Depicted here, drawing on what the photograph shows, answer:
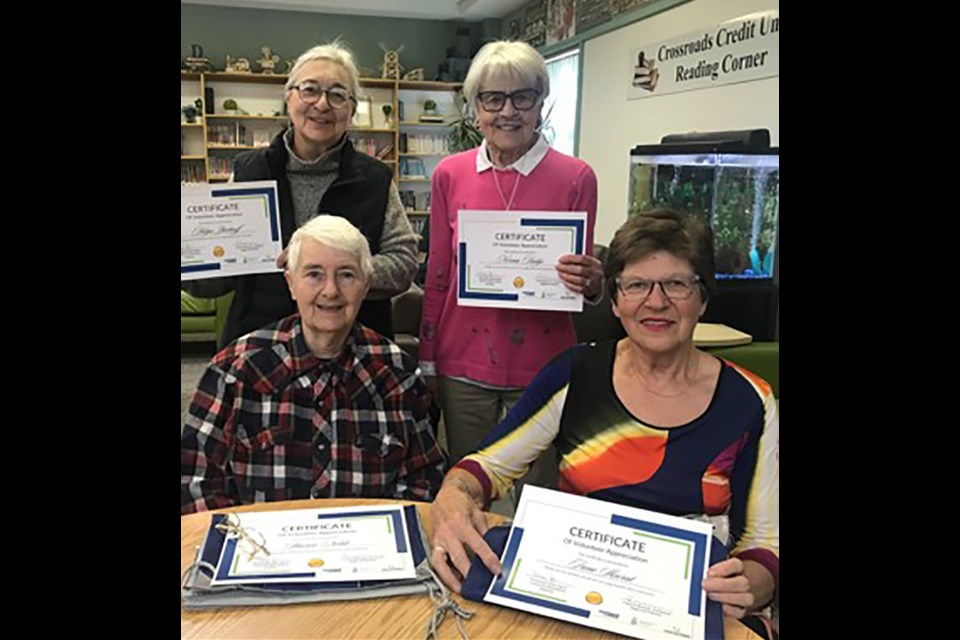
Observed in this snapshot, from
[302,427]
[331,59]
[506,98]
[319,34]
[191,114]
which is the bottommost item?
[302,427]

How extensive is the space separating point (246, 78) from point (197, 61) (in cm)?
47

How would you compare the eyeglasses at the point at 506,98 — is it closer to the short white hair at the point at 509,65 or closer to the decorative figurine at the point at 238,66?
the short white hair at the point at 509,65

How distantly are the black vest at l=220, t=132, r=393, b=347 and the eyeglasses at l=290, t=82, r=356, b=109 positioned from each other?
12cm

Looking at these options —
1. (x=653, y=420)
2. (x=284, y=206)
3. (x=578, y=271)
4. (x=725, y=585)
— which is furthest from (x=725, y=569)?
(x=284, y=206)

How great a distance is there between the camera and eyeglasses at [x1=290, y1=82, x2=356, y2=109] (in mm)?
1850

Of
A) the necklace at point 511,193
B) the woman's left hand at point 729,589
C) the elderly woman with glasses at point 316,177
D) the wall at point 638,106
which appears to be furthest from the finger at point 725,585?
the wall at point 638,106

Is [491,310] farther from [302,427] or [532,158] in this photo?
[302,427]

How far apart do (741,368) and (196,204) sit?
1.31 m

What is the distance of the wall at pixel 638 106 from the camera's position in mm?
4200

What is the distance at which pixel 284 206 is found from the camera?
191cm

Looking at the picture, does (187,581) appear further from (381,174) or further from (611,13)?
(611,13)

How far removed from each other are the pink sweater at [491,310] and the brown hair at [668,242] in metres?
0.33
